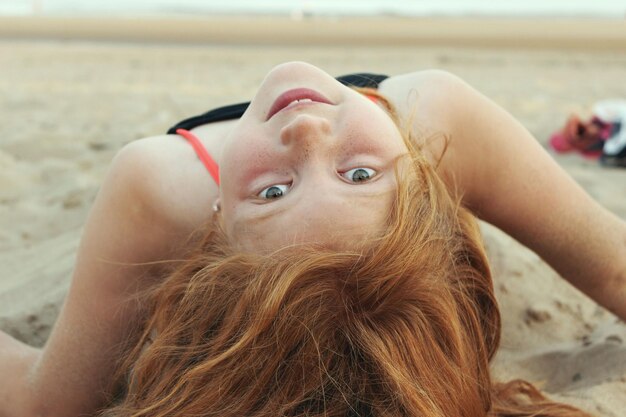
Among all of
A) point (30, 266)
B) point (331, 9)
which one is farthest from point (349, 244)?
point (331, 9)

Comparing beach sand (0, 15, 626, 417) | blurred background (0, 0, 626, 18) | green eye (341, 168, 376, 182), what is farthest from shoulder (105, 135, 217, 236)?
blurred background (0, 0, 626, 18)

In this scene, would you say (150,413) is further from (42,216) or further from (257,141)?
(42,216)

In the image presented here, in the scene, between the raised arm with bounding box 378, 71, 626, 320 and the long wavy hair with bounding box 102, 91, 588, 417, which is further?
the raised arm with bounding box 378, 71, 626, 320

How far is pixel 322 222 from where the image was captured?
1.37 metres

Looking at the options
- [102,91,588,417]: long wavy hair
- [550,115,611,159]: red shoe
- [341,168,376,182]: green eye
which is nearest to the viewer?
[102,91,588,417]: long wavy hair

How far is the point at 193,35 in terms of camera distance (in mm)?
12047

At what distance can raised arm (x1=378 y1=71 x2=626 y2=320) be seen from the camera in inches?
72.6

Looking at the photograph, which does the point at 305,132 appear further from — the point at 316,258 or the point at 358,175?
the point at 316,258

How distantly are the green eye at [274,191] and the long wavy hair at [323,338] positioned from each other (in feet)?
0.43

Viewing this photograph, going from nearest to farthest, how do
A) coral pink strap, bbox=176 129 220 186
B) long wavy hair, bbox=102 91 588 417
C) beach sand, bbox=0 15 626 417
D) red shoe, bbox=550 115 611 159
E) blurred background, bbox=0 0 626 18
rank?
long wavy hair, bbox=102 91 588 417 < coral pink strap, bbox=176 129 220 186 < beach sand, bbox=0 15 626 417 < red shoe, bbox=550 115 611 159 < blurred background, bbox=0 0 626 18

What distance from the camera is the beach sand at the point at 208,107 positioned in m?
2.13

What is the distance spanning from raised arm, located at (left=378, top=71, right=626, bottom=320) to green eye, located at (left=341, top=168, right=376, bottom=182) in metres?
0.43

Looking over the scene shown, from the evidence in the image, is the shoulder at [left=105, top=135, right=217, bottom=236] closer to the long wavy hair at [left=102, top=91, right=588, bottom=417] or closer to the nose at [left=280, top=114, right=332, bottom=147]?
the long wavy hair at [left=102, top=91, right=588, bottom=417]

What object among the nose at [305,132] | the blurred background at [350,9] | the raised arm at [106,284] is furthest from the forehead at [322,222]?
the blurred background at [350,9]
